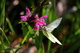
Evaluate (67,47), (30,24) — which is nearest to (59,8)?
(67,47)

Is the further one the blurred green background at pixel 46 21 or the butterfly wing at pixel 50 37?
the blurred green background at pixel 46 21

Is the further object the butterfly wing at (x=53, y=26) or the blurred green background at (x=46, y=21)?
the blurred green background at (x=46, y=21)

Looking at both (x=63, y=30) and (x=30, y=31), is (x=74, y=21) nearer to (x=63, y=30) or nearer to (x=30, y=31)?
(x=63, y=30)

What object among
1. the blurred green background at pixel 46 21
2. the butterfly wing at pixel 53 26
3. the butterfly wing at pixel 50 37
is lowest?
the blurred green background at pixel 46 21

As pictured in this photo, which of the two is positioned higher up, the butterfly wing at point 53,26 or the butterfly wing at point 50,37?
the butterfly wing at point 53,26

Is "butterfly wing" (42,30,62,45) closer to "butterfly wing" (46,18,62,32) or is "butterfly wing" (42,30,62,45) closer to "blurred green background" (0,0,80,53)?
"butterfly wing" (46,18,62,32)

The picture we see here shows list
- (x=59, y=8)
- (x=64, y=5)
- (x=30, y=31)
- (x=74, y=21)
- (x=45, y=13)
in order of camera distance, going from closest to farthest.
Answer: (x=30, y=31) → (x=45, y=13) → (x=74, y=21) → (x=59, y=8) → (x=64, y=5)

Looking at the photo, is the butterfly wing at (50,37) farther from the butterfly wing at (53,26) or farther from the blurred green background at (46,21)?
the blurred green background at (46,21)

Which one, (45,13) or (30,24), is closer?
(30,24)

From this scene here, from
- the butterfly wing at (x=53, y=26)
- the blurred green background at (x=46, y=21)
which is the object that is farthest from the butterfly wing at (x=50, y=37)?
the blurred green background at (x=46, y=21)

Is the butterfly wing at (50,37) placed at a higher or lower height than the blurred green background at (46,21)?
higher
